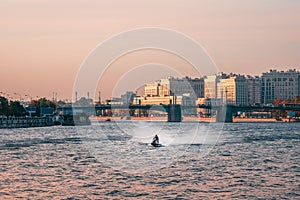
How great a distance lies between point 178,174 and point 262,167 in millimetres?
10426

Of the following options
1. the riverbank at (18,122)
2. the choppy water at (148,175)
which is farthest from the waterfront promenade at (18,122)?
the choppy water at (148,175)

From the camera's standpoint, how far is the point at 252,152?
3231 inches

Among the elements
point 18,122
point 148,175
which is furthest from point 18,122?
point 148,175

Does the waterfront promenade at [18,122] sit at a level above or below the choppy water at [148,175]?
above

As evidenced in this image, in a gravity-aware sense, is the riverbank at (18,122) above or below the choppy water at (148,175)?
above

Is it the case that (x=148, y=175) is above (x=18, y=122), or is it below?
below

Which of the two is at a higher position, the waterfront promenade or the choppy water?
the waterfront promenade

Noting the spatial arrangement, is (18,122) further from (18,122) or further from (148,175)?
(148,175)

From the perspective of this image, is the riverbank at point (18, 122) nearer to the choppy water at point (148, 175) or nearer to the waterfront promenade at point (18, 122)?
the waterfront promenade at point (18, 122)

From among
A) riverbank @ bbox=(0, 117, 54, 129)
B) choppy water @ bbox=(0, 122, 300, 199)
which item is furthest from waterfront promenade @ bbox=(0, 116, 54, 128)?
choppy water @ bbox=(0, 122, 300, 199)

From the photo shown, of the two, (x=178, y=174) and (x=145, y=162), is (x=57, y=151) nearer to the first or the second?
(x=145, y=162)

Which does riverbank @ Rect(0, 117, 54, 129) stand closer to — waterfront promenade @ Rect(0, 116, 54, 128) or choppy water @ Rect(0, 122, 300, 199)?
waterfront promenade @ Rect(0, 116, 54, 128)

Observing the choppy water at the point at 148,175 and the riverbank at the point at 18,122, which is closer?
the choppy water at the point at 148,175

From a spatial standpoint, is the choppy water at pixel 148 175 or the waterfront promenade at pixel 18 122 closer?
the choppy water at pixel 148 175
